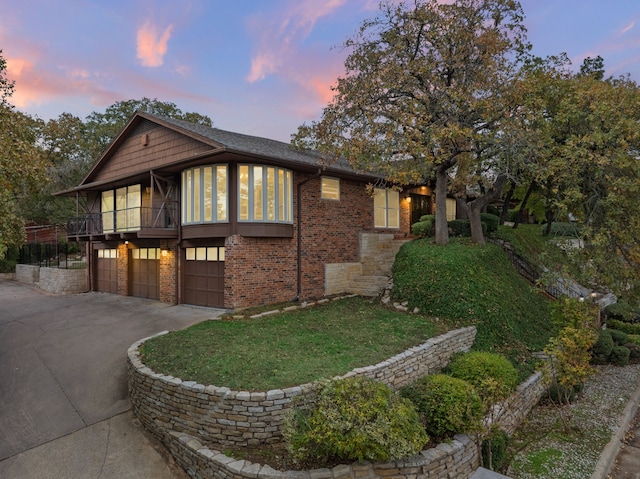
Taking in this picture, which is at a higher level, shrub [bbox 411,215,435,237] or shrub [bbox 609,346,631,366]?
shrub [bbox 411,215,435,237]

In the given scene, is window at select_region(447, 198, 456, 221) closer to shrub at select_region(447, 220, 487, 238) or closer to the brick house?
shrub at select_region(447, 220, 487, 238)

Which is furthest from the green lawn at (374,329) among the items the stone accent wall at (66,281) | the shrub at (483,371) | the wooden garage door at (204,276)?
the stone accent wall at (66,281)

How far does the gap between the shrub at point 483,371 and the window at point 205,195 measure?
314 inches

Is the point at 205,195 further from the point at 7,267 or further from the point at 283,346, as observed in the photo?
the point at 7,267

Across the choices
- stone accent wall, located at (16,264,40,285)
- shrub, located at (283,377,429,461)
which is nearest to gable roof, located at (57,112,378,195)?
stone accent wall, located at (16,264,40,285)

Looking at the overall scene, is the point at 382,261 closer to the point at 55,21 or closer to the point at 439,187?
the point at 439,187

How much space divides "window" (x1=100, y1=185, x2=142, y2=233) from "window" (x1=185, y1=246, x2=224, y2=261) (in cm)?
260

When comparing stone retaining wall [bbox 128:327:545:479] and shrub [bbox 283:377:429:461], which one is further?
stone retaining wall [bbox 128:327:545:479]

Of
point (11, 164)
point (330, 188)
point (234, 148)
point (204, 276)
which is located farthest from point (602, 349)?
point (11, 164)

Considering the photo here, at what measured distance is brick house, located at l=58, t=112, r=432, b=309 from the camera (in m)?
11.2

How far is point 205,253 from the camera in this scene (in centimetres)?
1226

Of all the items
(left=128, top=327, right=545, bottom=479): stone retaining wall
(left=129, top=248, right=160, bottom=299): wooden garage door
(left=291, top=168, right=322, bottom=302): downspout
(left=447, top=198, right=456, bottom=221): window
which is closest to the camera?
(left=128, top=327, right=545, bottom=479): stone retaining wall

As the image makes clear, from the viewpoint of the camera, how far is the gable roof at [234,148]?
1094 centimetres

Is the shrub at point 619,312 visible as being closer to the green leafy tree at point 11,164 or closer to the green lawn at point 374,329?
the green lawn at point 374,329
